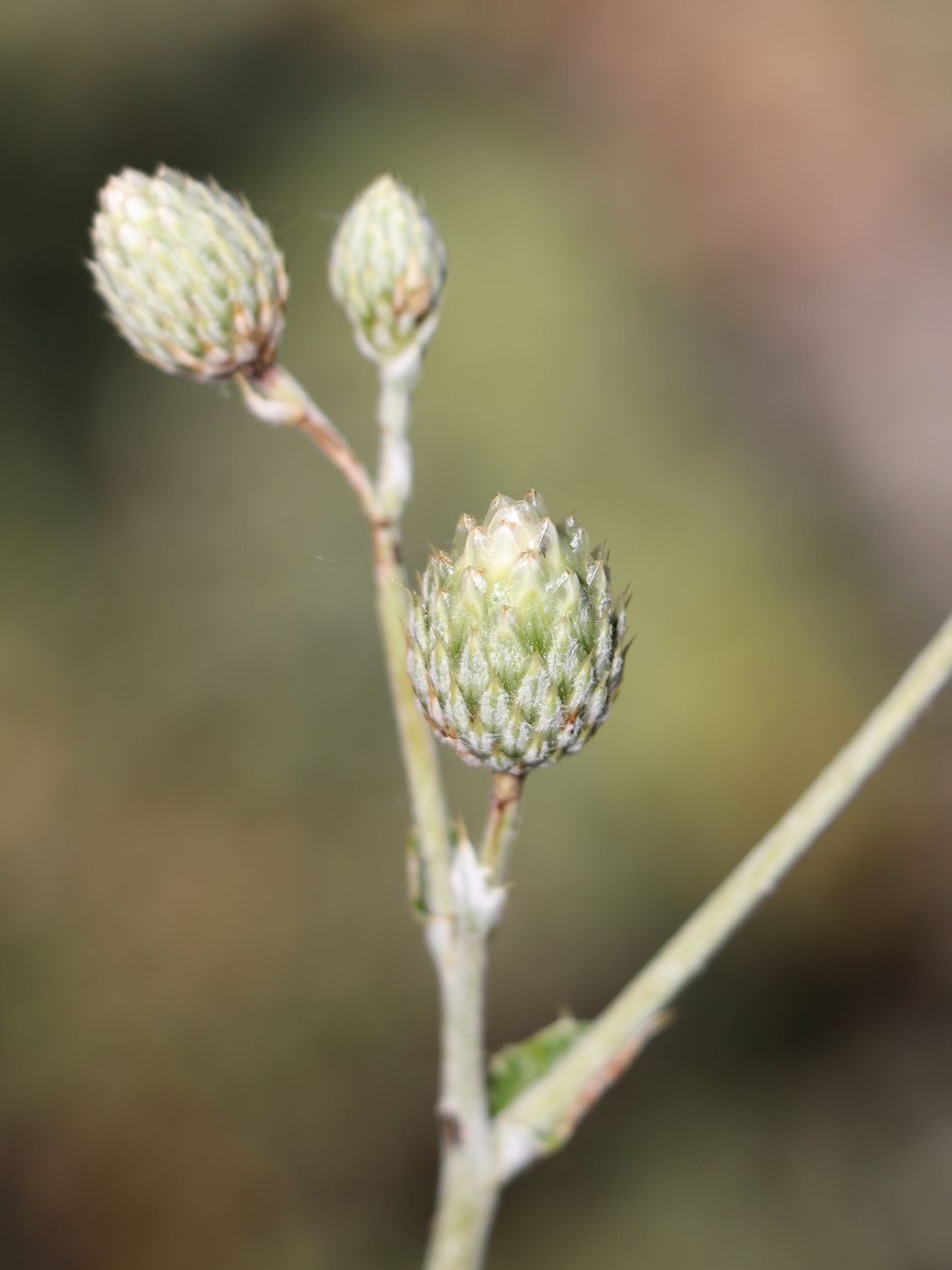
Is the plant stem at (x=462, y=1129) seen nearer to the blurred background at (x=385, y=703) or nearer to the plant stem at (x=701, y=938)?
the plant stem at (x=701, y=938)

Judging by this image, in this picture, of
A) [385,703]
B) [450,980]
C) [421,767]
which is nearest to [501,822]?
[421,767]

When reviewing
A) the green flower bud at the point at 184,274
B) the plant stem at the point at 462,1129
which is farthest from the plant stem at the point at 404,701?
the green flower bud at the point at 184,274

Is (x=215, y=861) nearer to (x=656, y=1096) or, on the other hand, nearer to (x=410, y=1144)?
(x=410, y=1144)

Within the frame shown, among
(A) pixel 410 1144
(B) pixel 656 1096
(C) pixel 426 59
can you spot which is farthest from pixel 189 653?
(C) pixel 426 59

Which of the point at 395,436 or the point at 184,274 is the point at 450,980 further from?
the point at 184,274

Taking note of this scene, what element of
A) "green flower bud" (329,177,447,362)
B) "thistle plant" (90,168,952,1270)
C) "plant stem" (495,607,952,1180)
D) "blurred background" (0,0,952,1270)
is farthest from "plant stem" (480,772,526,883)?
"blurred background" (0,0,952,1270)

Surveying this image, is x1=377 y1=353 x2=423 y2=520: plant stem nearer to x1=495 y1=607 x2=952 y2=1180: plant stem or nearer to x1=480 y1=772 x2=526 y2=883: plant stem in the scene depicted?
x1=480 y1=772 x2=526 y2=883: plant stem

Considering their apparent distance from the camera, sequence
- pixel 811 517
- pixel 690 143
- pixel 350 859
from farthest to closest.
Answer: pixel 690 143 → pixel 811 517 → pixel 350 859
